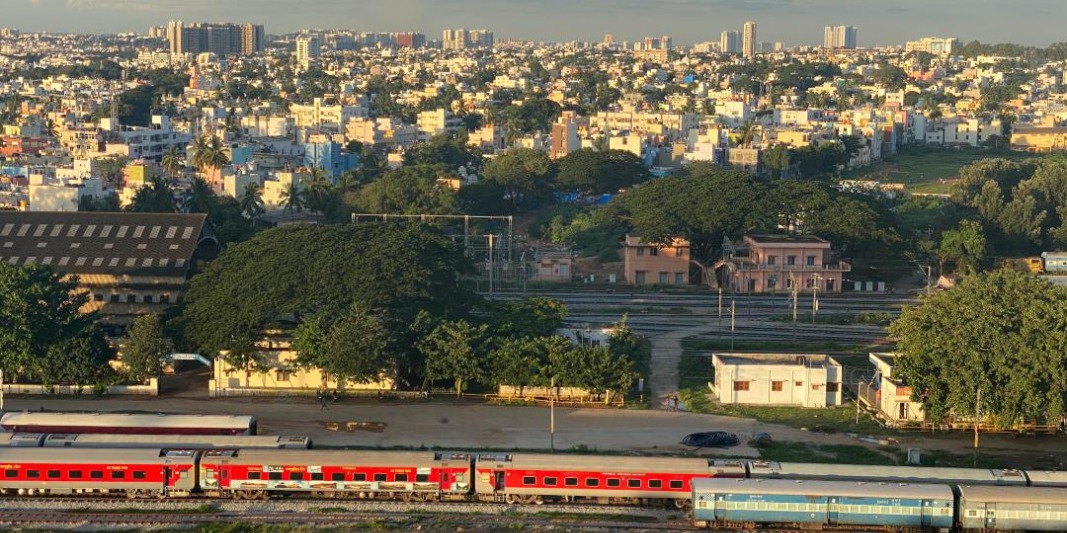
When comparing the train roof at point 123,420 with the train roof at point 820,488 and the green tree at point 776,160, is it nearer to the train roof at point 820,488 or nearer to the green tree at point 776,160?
the train roof at point 820,488

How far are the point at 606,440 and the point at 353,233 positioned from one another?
13.2 metres

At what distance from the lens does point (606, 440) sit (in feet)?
101

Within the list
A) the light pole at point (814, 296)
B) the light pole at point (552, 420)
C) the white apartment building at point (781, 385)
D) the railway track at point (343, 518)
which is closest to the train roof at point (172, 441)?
the railway track at point (343, 518)

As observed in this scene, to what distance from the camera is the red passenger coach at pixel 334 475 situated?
2609cm

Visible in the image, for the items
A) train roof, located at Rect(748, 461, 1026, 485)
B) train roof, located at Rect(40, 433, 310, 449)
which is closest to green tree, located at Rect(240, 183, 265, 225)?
train roof, located at Rect(40, 433, 310, 449)

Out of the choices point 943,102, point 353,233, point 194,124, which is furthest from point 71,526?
point 943,102

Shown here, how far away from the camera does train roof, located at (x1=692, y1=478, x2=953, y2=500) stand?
24500 mm

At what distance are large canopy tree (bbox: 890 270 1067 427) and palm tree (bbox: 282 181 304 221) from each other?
4045cm

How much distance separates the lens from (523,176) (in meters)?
75.4

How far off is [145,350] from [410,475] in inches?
448

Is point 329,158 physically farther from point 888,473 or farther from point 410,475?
point 888,473

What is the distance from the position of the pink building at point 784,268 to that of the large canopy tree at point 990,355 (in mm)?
18553

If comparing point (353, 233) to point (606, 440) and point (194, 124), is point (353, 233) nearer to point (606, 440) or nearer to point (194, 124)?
point (606, 440)

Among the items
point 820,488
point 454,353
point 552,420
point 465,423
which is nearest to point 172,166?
point 454,353
